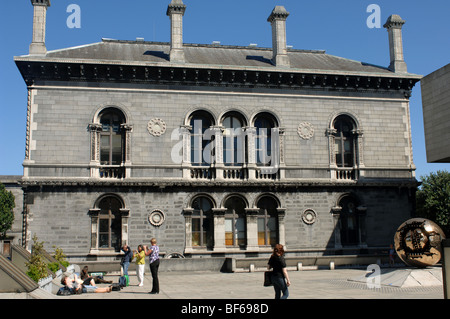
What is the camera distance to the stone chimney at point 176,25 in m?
29.5

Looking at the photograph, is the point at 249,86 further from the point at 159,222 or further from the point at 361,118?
the point at 159,222

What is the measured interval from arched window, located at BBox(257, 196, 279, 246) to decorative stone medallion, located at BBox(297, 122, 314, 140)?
13.6 ft

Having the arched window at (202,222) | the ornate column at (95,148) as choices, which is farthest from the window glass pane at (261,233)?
the ornate column at (95,148)

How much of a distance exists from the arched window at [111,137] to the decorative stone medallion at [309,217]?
10.6 m

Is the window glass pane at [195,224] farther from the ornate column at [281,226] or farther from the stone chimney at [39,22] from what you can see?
the stone chimney at [39,22]

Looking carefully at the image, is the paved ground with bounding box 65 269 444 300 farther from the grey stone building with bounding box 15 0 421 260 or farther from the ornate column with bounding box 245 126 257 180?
the ornate column with bounding box 245 126 257 180

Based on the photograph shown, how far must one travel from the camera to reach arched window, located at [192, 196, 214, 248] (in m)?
28.4

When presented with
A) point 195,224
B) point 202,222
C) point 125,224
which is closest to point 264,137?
point 202,222

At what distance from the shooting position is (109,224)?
27.5m

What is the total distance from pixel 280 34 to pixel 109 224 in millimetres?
14864

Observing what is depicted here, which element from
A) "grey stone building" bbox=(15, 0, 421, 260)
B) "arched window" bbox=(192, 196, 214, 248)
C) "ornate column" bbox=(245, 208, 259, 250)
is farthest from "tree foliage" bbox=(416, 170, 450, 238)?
"arched window" bbox=(192, 196, 214, 248)

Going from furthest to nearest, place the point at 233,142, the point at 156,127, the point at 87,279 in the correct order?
the point at 233,142, the point at 156,127, the point at 87,279

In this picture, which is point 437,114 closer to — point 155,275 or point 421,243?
point 421,243
